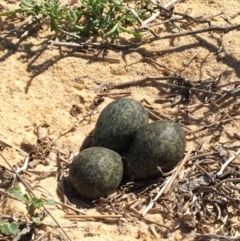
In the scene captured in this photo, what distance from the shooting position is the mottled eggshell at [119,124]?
473cm

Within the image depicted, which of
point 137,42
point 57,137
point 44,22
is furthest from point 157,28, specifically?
point 57,137

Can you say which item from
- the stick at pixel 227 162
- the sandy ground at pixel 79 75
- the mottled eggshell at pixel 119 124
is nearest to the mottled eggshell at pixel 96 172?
the mottled eggshell at pixel 119 124

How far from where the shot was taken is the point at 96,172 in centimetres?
455

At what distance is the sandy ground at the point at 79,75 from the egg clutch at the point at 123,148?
11.0 inches

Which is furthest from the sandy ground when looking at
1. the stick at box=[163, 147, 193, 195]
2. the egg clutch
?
the egg clutch

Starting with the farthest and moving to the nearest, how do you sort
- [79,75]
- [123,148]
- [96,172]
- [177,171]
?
[79,75] → [123,148] → [177,171] → [96,172]

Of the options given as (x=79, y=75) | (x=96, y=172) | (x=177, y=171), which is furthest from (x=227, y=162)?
(x=79, y=75)

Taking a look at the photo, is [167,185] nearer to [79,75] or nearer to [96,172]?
[96,172]

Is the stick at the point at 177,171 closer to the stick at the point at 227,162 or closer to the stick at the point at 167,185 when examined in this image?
the stick at the point at 167,185

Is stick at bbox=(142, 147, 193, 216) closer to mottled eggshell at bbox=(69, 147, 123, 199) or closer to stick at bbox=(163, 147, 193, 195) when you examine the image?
stick at bbox=(163, 147, 193, 195)

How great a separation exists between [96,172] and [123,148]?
358 mm

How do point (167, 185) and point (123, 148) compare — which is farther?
point (123, 148)

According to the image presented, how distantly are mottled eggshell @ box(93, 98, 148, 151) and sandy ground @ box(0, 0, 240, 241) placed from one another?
1.07 feet

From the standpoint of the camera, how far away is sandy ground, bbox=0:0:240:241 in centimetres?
506
